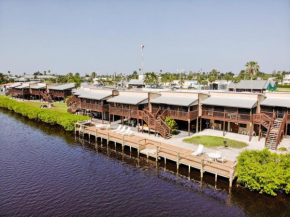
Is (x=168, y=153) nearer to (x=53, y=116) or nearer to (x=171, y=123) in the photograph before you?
(x=171, y=123)

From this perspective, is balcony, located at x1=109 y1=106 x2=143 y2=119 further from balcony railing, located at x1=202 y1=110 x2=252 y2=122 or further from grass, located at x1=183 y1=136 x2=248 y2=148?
balcony railing, located at x1=202 y1=110 x2=252 y2=122

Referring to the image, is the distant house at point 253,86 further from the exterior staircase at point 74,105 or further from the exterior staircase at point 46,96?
the exterior staircase at point 46,96

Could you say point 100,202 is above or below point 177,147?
below

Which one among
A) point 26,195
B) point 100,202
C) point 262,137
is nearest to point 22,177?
point 26,195

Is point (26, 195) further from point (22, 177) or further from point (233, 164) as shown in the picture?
point (233, 164)

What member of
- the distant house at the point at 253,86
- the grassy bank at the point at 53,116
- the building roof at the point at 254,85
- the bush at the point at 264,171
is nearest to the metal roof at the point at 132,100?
the grassy bank at the point at 53,116

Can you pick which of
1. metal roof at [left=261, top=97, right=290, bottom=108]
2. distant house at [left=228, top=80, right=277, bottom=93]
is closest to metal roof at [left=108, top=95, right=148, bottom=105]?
metal roof at [left=261, top=97, right=290, bottom=108]

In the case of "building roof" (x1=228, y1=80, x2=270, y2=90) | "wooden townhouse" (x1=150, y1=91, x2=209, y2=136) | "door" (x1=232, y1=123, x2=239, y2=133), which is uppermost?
"building roof" (x1=228, y1=80, x2=270, y2=90)
